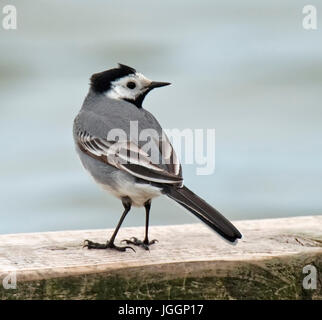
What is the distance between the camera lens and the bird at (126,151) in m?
5.80

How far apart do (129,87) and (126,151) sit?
0.67m

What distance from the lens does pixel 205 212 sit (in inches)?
216

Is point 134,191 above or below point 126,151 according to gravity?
below

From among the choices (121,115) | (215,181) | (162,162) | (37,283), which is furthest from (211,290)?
(215,181)

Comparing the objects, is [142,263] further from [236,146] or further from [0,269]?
[236,146]

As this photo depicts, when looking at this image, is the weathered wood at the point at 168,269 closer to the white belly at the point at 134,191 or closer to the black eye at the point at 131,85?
the white belly at the point at 134,191

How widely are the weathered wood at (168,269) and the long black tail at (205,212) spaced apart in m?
0.07

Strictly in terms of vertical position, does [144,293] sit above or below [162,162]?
below

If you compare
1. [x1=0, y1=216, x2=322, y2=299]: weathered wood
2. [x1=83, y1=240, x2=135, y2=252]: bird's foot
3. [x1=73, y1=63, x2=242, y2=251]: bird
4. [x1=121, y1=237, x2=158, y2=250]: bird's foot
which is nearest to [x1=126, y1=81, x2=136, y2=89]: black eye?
[x1=73, y1=63, x2=242, y2=251]: bird

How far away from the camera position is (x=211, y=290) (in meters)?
4.79

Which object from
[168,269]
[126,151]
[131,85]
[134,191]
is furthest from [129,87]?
[168,269]

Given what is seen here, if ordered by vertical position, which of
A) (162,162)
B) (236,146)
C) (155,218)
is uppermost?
(162,162)

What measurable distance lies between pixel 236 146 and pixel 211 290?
7.82 m

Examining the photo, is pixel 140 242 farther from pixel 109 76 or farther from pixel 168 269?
pixel 109 76
